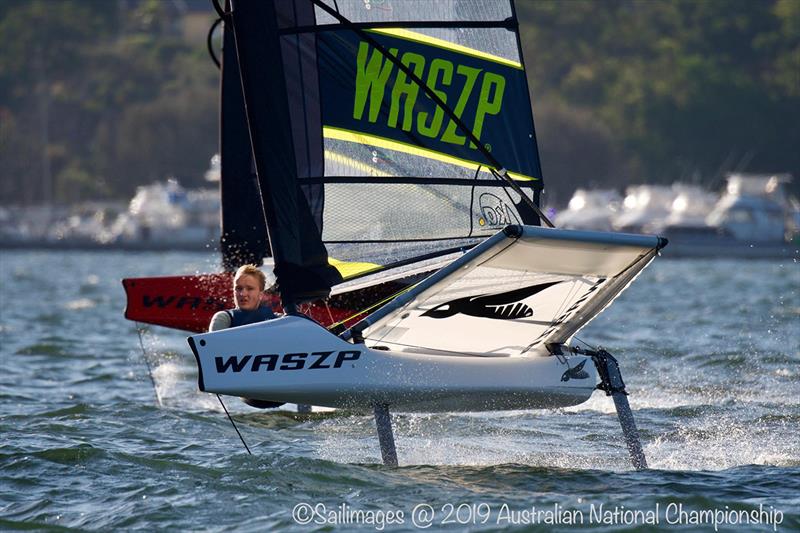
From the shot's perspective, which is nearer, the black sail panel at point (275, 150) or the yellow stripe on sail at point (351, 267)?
the black sail panel at point (275, 150)

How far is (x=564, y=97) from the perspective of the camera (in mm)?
77062

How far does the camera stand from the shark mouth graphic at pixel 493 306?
311 inches

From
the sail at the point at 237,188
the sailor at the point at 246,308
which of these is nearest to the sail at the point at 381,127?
the sailor at the point at 246,308

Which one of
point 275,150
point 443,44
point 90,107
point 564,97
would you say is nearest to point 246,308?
point 275,150

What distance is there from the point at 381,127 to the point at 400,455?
1.89 m

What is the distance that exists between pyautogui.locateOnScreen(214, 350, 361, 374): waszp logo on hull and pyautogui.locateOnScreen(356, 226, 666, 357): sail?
195 mm

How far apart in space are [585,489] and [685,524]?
0.75 metres

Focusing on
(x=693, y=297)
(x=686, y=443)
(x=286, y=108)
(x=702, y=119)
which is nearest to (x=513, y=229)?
(x=286, y=108)

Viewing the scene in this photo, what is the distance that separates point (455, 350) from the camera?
27.3ft

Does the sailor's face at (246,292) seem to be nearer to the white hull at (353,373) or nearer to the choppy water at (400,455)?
the white hull at (353,373)

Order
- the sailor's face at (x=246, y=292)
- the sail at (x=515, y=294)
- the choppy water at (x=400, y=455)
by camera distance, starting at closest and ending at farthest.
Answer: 1. the choppy water at (x=400, y=455)
2. the sail at (x=515, y=294)
3. the sailor's face at (x=246, y=292)

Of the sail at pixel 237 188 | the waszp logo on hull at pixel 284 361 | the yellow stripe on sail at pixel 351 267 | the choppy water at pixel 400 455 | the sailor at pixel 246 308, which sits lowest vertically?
the choppy water at pixel 400 455

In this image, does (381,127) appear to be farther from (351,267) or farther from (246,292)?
(246,292)

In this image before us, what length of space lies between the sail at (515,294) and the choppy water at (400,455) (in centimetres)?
66
